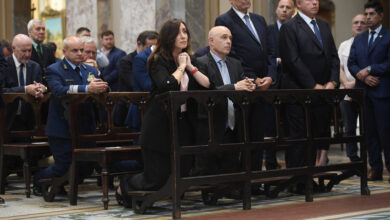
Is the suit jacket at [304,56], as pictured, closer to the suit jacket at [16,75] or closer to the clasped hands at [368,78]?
the clasped hands at [368,78]

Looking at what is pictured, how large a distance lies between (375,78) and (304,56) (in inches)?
47.0

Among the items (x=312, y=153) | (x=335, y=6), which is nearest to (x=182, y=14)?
(x=312, y=153)

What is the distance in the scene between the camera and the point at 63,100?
7.47 meters

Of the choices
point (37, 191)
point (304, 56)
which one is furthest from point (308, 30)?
point (37, 191)

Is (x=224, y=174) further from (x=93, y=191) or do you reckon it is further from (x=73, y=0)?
(x=73, y=0)

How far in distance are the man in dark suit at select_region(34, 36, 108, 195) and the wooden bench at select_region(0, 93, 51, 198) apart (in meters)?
0.26

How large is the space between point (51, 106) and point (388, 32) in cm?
384

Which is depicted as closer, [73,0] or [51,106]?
[51,106]

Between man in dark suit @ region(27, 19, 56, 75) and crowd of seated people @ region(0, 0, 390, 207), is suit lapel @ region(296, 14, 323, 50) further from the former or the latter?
man in dark suit @ region(27, 19, 56, 75)

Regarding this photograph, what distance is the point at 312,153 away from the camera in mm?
7203

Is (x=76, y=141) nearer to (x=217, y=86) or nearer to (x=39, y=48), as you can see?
(x=217, y=86)

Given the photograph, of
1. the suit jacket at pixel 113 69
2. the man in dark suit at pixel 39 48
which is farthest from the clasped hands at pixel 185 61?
the suit jacket at pixel 113 69

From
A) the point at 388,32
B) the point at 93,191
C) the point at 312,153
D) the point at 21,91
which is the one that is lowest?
the point at 93,191

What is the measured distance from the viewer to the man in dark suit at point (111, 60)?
10.9 metres
